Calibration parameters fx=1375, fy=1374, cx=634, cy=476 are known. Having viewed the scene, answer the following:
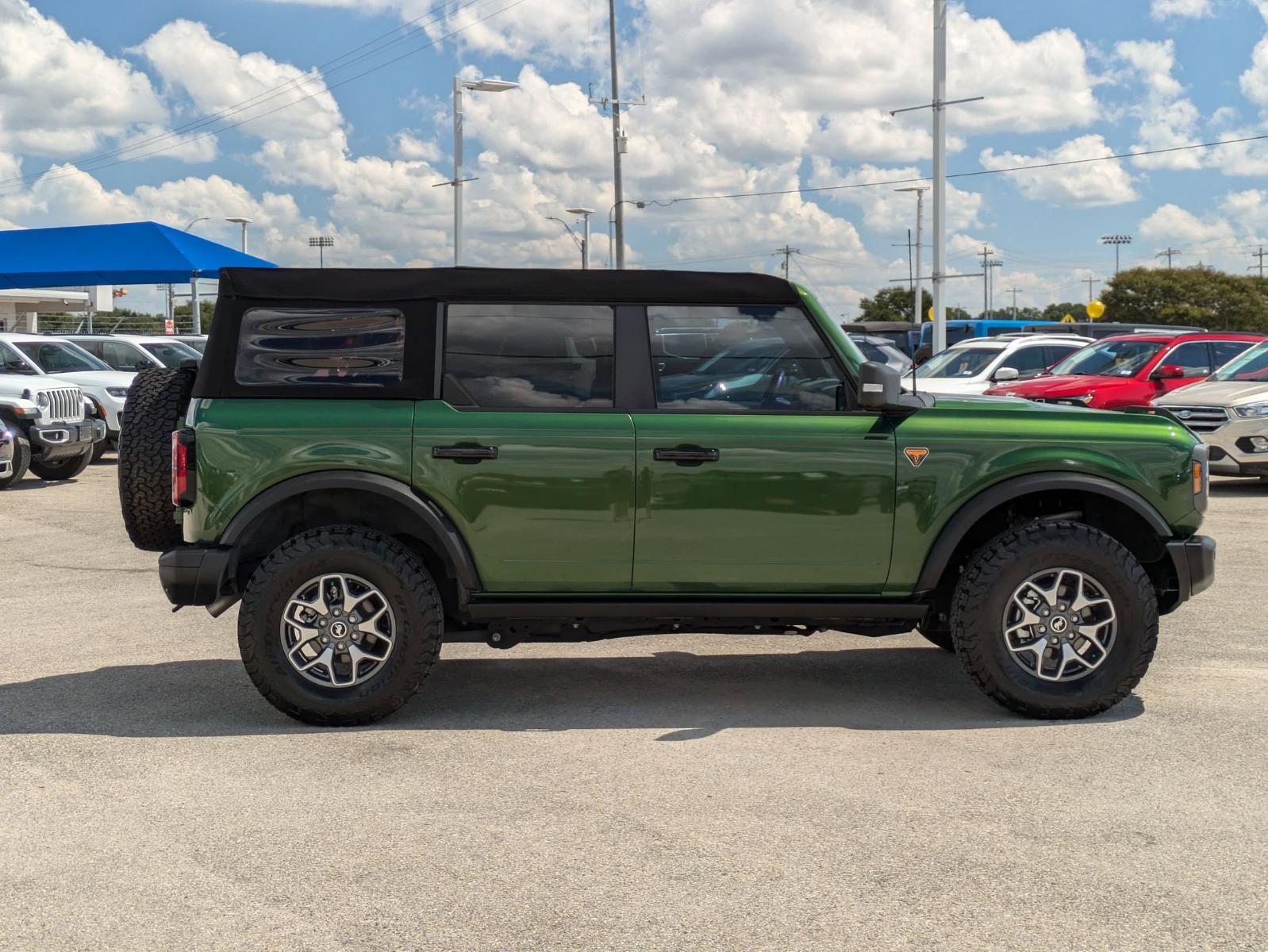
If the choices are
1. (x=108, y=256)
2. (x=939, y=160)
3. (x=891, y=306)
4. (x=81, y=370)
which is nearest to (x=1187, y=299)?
(x=891, y=306)

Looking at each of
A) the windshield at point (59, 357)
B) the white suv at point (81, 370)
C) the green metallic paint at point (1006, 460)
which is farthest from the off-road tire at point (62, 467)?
the green metallic paint at point (1006, 460)

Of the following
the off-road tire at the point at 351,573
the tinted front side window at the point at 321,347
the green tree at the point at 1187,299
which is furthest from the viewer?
the green tree at the point at 1187,299

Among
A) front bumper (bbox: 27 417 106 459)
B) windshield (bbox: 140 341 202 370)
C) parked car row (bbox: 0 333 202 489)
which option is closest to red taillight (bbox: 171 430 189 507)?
parked car row (bbox: 0 333 202 489)

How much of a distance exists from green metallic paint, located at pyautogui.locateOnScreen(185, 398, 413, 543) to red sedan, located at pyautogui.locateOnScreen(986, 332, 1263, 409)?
13.4 m

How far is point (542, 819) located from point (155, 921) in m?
1.28

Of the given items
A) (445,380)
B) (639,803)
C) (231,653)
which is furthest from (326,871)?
(231,653)

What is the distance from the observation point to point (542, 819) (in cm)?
452

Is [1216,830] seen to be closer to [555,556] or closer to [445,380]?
[555,556]

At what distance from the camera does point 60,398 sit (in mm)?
16422

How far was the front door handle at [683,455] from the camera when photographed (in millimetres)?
5617

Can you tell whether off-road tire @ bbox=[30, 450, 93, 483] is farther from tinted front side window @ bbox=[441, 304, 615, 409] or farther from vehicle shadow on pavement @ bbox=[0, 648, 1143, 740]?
tinted front side window @ bbox=[441, 304, 615, 409]

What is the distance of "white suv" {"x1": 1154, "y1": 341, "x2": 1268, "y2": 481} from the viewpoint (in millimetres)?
14836

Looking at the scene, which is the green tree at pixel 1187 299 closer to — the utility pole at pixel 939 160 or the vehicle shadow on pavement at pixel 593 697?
the utility pole at pixel 939 160

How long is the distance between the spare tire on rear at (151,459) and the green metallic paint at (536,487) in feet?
3.79
